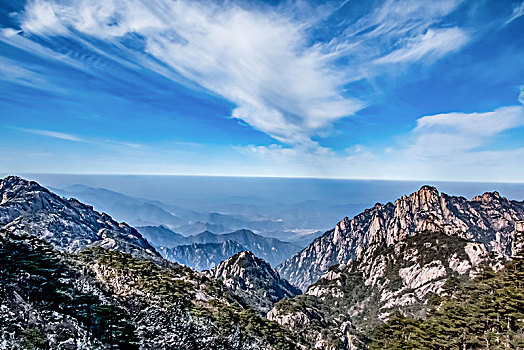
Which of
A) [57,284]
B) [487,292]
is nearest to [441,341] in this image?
[487,292]

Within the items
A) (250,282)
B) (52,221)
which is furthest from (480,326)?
(52,221)

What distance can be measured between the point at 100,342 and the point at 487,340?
41.6 m

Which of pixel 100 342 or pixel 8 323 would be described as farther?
pixel 100 342

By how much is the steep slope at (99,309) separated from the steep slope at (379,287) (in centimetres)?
5946

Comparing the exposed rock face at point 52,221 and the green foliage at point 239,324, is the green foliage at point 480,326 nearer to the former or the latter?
the green foliage at point 239,324

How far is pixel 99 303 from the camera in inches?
1076

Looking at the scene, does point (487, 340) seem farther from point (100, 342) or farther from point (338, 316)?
point (338, 316)

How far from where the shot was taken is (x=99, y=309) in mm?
24734

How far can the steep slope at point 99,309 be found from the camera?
21.0 metres

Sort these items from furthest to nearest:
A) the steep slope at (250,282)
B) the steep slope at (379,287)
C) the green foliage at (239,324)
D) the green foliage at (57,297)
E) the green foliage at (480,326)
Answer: the steep slope at (250,282) → the steep slope at (379,287) → the green foliage at (239,324) → the green foliage at (480,326) → the green foliage at (57,297)

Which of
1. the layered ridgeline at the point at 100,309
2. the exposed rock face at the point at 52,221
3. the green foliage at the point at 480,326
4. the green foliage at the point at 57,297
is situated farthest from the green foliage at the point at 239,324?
the exposed rock face at the point at 52,221

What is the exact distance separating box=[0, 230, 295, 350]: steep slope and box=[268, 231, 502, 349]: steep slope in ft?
195

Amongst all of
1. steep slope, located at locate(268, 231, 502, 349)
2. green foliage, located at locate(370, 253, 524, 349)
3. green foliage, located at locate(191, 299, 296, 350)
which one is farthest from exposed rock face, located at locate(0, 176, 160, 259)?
green foliage, located at locate(370, 253, 524, 349)

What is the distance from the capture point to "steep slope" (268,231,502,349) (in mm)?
105938
